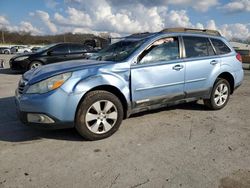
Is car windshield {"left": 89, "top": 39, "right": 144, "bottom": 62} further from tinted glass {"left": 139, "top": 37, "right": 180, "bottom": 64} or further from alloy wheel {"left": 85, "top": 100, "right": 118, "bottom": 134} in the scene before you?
alloy wheel {"left": 85, "top": 100, "right": 118, "bottom": 134}

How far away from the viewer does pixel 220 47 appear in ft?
18.4

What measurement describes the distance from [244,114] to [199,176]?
2977 mm

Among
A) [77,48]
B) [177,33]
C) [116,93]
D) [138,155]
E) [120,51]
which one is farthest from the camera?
[77,48]

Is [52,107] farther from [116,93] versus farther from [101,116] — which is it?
[116,93]

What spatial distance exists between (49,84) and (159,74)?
1827 mm

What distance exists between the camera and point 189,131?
14.4 ft

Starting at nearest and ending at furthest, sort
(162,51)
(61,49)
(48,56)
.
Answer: (162,51), (48,56), (61,49)

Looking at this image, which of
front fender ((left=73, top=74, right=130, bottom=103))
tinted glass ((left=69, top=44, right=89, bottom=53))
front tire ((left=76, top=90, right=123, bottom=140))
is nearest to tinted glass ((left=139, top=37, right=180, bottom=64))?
front fender ((left=73, top=74, right=130, bottom=103))

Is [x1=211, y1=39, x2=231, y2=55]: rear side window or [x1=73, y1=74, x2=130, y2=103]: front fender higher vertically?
[x1=211, y1=39, x2=231, y2=55]: rear side window

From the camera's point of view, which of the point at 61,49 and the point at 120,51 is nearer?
the point at 120,51

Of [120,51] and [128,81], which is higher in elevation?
[120,51]

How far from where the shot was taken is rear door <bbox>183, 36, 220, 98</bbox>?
5.00 metres

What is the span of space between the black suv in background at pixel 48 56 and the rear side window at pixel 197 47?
750 cm

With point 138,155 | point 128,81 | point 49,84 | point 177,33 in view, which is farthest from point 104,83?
point 177,33
